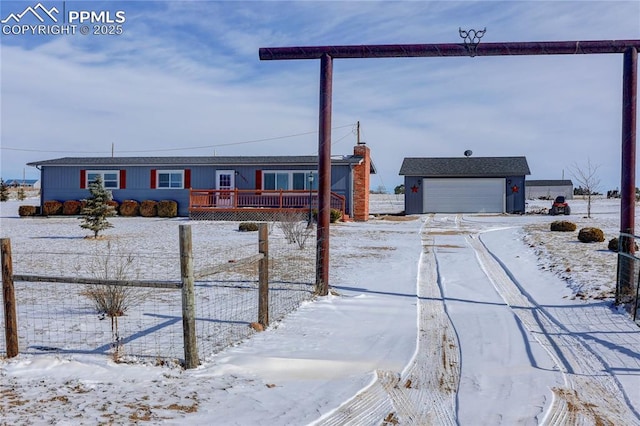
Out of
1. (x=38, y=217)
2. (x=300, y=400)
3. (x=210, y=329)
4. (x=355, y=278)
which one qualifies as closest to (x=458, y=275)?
(x=355, y=278)

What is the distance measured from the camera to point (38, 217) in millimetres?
29531

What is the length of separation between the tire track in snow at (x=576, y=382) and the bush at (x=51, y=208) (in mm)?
27728

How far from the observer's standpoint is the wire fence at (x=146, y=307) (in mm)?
6034

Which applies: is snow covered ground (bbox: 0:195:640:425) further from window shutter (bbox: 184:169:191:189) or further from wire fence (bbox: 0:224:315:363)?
window shutter (bbox: 184:169:191:189)

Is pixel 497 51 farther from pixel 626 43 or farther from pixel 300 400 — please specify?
pixel 300 400

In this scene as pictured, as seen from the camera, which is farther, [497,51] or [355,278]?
[355,278]

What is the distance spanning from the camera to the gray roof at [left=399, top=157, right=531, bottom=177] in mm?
36875

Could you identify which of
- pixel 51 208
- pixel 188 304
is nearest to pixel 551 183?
pixel 51 208

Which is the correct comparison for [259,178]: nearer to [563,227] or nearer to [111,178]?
[111,178]

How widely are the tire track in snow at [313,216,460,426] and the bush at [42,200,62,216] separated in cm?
2799

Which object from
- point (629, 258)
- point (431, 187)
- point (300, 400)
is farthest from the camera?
point (431, 187)

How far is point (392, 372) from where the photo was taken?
17.8ft

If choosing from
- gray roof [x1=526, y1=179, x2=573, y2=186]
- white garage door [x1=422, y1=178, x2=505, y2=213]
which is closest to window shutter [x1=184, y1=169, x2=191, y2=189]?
white garage door [x1=422, y1=178, x2=505, y2=213]

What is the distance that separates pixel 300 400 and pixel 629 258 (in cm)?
585
